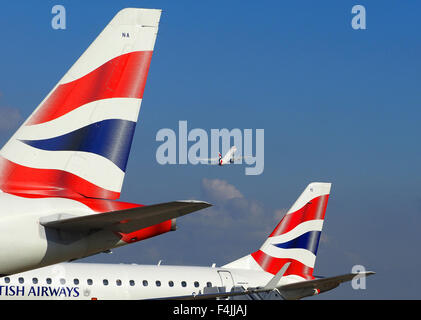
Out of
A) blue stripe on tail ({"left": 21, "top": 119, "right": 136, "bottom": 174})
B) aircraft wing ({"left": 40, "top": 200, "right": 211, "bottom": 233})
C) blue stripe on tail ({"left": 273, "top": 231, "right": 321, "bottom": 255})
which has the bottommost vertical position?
blue stripe on tail ({"left": 273, "top": 231, "right": 321, "bottom": 255})

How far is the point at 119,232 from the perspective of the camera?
1270cm

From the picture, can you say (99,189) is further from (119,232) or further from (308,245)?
(308,245)

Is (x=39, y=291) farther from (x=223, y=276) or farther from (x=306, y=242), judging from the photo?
(x=306, y=242)

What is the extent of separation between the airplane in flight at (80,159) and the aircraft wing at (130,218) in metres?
0.02

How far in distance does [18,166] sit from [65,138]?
1033mm

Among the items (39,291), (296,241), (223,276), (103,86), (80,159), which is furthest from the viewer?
(296,241)

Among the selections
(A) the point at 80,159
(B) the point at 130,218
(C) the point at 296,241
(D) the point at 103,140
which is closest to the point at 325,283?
(C) the point at 296,241

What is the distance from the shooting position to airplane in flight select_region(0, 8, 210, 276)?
1229 centimetres

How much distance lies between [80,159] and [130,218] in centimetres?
285

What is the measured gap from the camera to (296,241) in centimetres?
4091

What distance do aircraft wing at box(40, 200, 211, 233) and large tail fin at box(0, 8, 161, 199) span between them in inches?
62.0

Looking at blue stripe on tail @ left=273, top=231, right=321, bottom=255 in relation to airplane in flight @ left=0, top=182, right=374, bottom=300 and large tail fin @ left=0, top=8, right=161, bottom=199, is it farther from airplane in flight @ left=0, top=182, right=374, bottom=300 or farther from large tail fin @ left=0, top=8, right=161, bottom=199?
large tail fin @ left=0, top=8, right=161, bottom=199

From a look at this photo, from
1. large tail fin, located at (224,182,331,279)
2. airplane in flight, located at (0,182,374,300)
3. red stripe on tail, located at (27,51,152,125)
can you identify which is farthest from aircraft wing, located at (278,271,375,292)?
red stripe on tail, located at (27,51,152,125)
